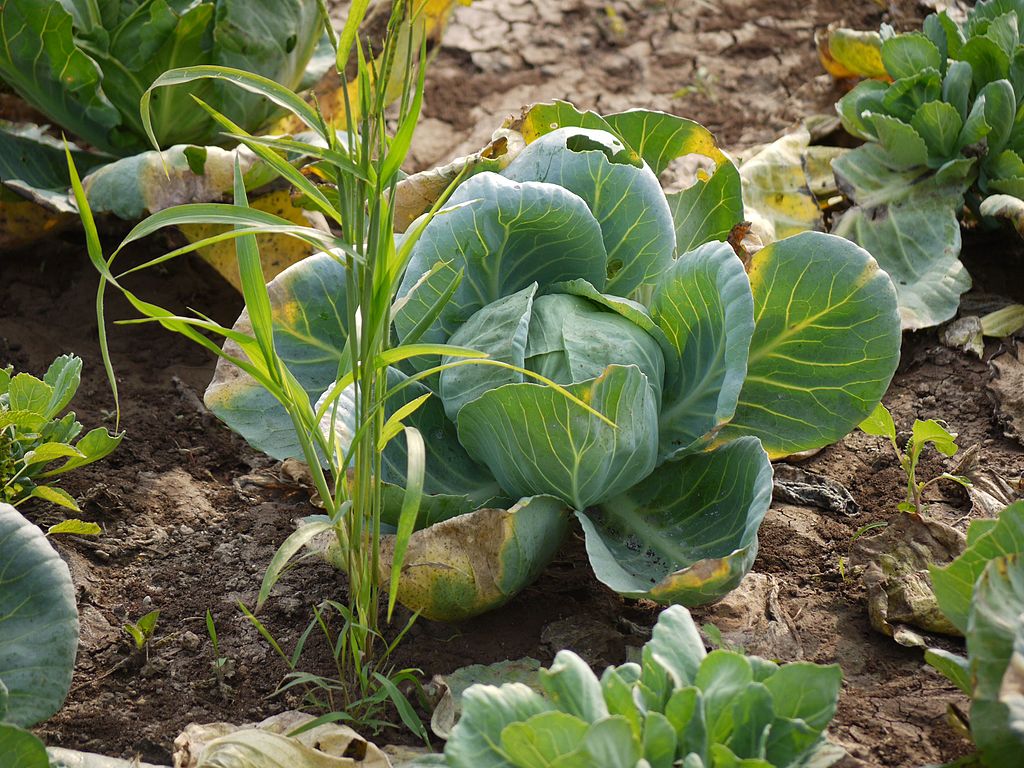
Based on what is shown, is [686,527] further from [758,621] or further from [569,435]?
[569,435]

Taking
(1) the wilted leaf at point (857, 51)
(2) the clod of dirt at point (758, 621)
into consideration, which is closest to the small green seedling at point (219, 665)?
(2) the clod of dirt at point (758, 621)

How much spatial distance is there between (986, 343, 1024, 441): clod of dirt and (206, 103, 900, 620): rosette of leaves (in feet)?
2.06

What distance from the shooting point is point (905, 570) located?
6.63 ft

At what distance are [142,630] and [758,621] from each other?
111cm

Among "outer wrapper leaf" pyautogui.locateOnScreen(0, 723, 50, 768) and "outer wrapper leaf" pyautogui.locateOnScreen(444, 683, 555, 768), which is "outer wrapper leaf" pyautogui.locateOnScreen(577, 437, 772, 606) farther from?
"outer wrapper leaf" pyautogui.locateOnScreen(0, 723, 50, 768)

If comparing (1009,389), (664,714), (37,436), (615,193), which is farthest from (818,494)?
(37,436)

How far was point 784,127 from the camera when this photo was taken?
3.76 metres

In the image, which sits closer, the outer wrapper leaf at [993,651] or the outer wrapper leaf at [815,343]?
the outer wrapper leaf at [993,651]

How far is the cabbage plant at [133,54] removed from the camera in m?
2.81

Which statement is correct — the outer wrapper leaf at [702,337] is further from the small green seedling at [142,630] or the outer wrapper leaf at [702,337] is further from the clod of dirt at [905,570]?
the small green seedling at [142,630]

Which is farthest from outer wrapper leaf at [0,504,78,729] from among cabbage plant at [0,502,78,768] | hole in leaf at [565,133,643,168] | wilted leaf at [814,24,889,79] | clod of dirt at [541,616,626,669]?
wilted leaf at [814,24,889,79]

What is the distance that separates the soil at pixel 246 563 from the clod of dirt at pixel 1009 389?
1.1 inches

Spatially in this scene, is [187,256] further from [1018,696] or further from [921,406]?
[1018,696]

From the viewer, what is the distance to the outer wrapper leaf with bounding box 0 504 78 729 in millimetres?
1656
